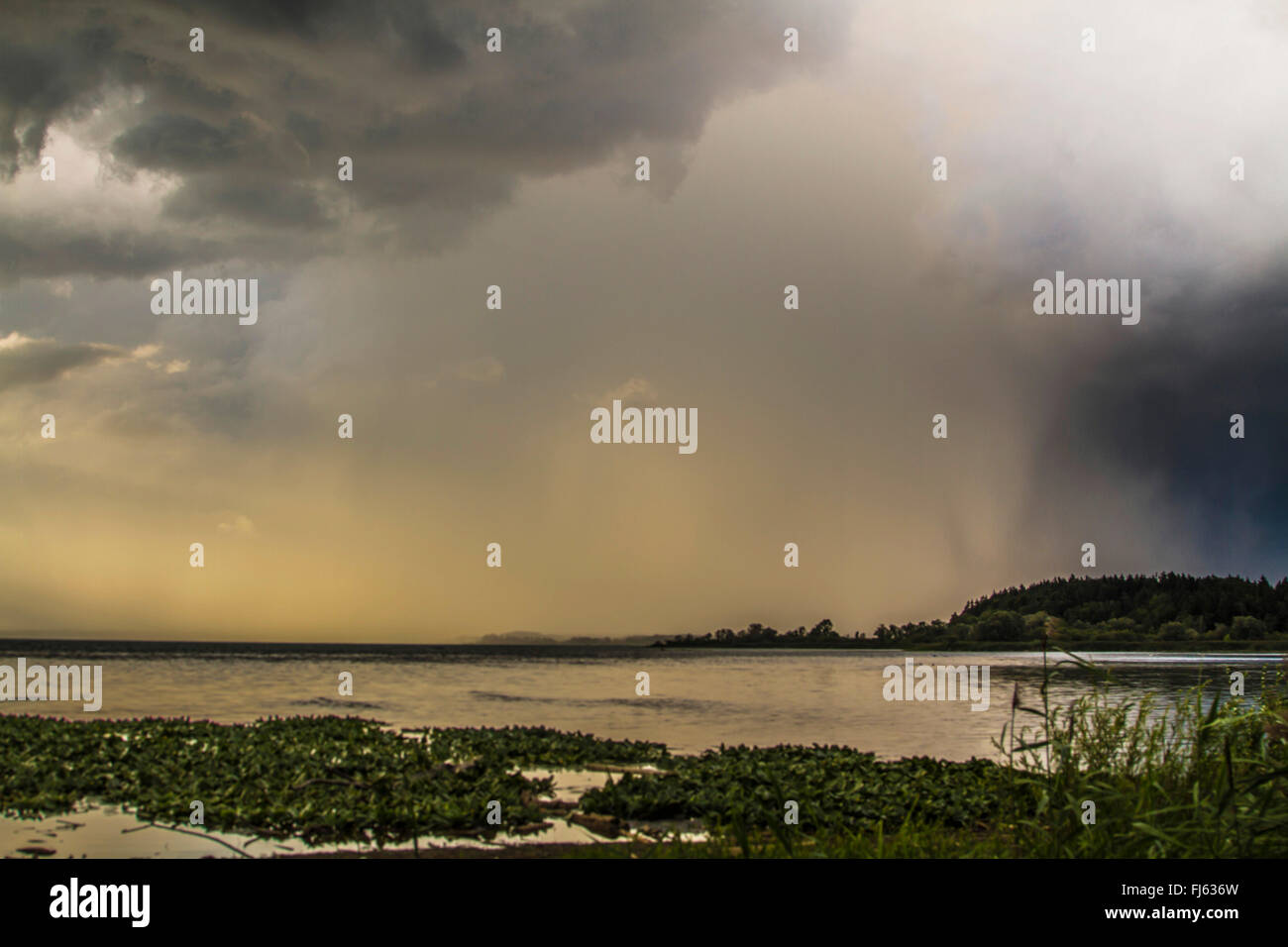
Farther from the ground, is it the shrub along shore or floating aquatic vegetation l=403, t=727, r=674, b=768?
the shrub along shore

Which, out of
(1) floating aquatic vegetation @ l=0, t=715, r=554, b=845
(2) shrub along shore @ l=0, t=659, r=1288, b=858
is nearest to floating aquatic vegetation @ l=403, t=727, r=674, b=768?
(2) shrub along shore @ l=0, t=659, r=1288, b=858

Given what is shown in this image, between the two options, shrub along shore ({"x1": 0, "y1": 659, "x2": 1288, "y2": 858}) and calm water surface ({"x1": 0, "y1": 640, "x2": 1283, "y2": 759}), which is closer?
shrub along shore ({"x1": 0, "y1": 659, "x2": 1288, "y2": 858})

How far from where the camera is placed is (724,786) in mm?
13305

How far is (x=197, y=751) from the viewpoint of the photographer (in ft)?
52.7

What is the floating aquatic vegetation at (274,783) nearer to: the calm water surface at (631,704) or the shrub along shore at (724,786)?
the shrub along shore at (724,786)

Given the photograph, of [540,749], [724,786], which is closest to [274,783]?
[540,749]

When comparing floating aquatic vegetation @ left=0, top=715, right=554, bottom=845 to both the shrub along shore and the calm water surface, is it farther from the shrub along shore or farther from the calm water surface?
the calm water surface

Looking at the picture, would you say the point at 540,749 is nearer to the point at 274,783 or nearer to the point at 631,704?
the point at 274,783

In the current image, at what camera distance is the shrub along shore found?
23.6ft

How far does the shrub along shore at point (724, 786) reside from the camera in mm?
7199

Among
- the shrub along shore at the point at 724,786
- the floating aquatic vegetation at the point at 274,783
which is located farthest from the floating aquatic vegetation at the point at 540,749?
the floating aquatic vegetation at the point at 274,783

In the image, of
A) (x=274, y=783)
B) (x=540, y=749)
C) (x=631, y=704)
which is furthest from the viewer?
(x=631, y=704)
